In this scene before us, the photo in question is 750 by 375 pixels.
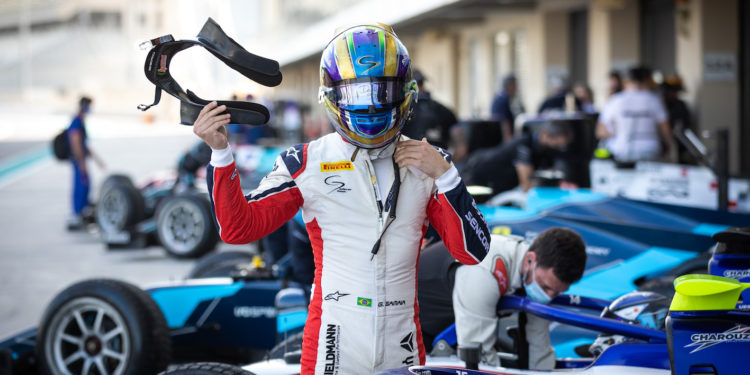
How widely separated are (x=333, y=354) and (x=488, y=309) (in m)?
1.12

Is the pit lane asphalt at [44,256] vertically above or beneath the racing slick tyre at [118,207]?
beneath

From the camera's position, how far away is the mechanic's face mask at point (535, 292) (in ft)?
11.9

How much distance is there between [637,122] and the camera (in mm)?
9773

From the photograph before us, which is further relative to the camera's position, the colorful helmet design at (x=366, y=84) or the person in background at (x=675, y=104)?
the person in background at (x=675, y=104)

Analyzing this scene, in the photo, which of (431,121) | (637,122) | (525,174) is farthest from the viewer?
(637,122)

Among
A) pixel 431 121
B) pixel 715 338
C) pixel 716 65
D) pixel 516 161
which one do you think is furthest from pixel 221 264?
pixel 716 65

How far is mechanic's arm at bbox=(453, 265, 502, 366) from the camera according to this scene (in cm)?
347

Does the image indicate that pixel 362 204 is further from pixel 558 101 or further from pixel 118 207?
pixel 558 101

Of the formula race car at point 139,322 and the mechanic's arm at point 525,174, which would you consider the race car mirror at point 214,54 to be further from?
the mechanic's arm at point 525,174

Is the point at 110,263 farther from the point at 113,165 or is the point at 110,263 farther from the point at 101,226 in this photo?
the point at 113,165

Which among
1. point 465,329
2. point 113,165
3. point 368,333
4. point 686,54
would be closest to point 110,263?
point 465,329

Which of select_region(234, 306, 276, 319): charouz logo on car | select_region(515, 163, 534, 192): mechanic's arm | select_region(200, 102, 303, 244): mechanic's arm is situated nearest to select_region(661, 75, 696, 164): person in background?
select_region(515, 163, 534, 192): mechanic's arm

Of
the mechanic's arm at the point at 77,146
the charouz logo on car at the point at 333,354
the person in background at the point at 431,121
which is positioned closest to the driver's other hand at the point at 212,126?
the charouz logo on car at the point at 333,354

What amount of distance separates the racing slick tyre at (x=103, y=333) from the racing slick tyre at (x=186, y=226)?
5066 mm
